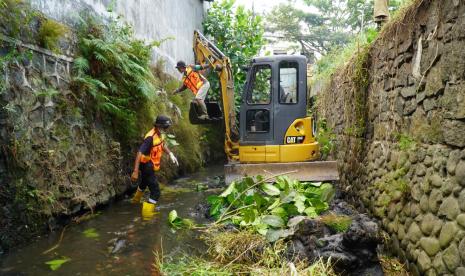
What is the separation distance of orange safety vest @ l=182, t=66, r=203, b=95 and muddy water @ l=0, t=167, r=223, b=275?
2757 mm

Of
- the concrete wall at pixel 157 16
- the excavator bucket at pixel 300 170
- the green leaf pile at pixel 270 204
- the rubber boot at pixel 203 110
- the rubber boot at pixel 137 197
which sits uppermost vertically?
the concrete wall at pixel 157 16

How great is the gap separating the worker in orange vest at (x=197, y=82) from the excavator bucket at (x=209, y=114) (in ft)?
0.22

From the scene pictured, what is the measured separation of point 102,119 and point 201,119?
210 centimetres

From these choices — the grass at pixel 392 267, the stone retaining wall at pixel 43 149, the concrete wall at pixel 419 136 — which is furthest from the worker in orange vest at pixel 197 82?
the grass at pixel 392 267

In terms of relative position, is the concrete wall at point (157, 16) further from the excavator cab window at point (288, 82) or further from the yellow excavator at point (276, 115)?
the excavator cab window at point (288, 82)

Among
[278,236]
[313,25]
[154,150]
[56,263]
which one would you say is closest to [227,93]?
[154,150]

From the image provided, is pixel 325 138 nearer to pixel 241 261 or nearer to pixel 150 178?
pixel 150 178

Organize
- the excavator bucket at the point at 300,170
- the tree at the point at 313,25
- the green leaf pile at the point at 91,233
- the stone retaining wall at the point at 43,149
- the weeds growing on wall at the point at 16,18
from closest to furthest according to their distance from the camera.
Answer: the stone retaining wall at the point at 43,149, the weeds growing on wall at the point at 16,18, the green leaf pile at the point at 91,233, the excavator bucket at the point at 300,170, the tree at the point at 313,25

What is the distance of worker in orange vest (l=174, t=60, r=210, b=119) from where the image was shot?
7723 millimetres

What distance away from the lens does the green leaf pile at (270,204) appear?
172 inches

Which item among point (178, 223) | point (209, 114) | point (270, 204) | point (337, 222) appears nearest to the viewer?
point (337, 222)

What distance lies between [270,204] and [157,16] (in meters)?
7.42

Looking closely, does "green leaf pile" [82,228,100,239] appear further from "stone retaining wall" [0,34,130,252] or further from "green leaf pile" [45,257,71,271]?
"green leaf pile" [45,257,71,271]

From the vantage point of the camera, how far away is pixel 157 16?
10492 mm
